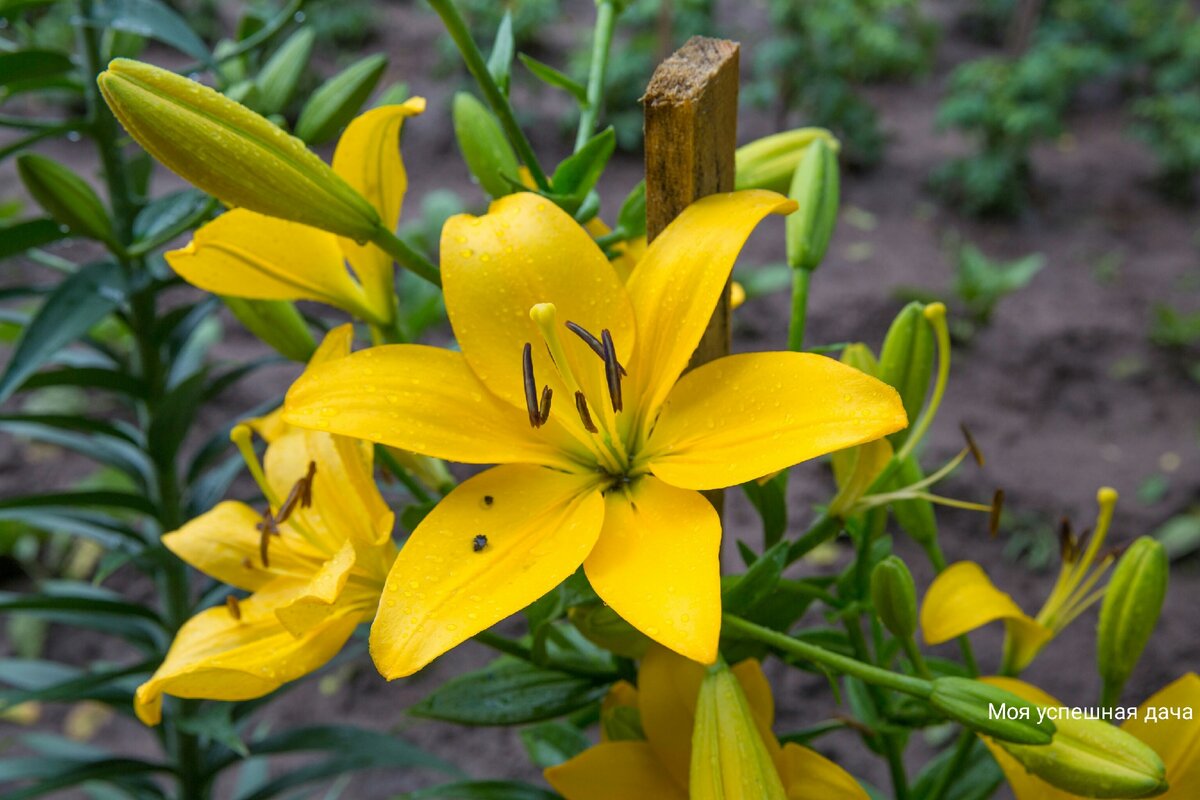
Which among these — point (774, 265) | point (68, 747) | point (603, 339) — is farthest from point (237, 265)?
point (774, 265)

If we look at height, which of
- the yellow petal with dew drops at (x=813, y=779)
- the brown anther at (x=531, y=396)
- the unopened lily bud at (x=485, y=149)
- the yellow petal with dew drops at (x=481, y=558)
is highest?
the unopened lily bud at (x=485, y=149)

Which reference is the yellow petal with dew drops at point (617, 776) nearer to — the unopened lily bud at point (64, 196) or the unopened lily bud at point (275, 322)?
the unopened lily bud at point (275, 322)

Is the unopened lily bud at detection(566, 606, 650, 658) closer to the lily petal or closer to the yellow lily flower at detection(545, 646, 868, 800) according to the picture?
the yellow lily flower at detection(545, 646, 868, 800)

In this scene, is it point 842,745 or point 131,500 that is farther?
point 842,745

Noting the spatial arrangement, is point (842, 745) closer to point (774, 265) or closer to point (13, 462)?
point (774, 265)

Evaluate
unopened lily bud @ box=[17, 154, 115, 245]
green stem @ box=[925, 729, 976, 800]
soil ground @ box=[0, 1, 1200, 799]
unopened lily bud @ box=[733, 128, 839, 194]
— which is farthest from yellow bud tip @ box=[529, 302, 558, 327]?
soil ground @ box=[0, 1, 1200, 799]

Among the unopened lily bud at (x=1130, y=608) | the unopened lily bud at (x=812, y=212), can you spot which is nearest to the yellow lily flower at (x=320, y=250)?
the unopened lily bud at (x=812, y=212)
